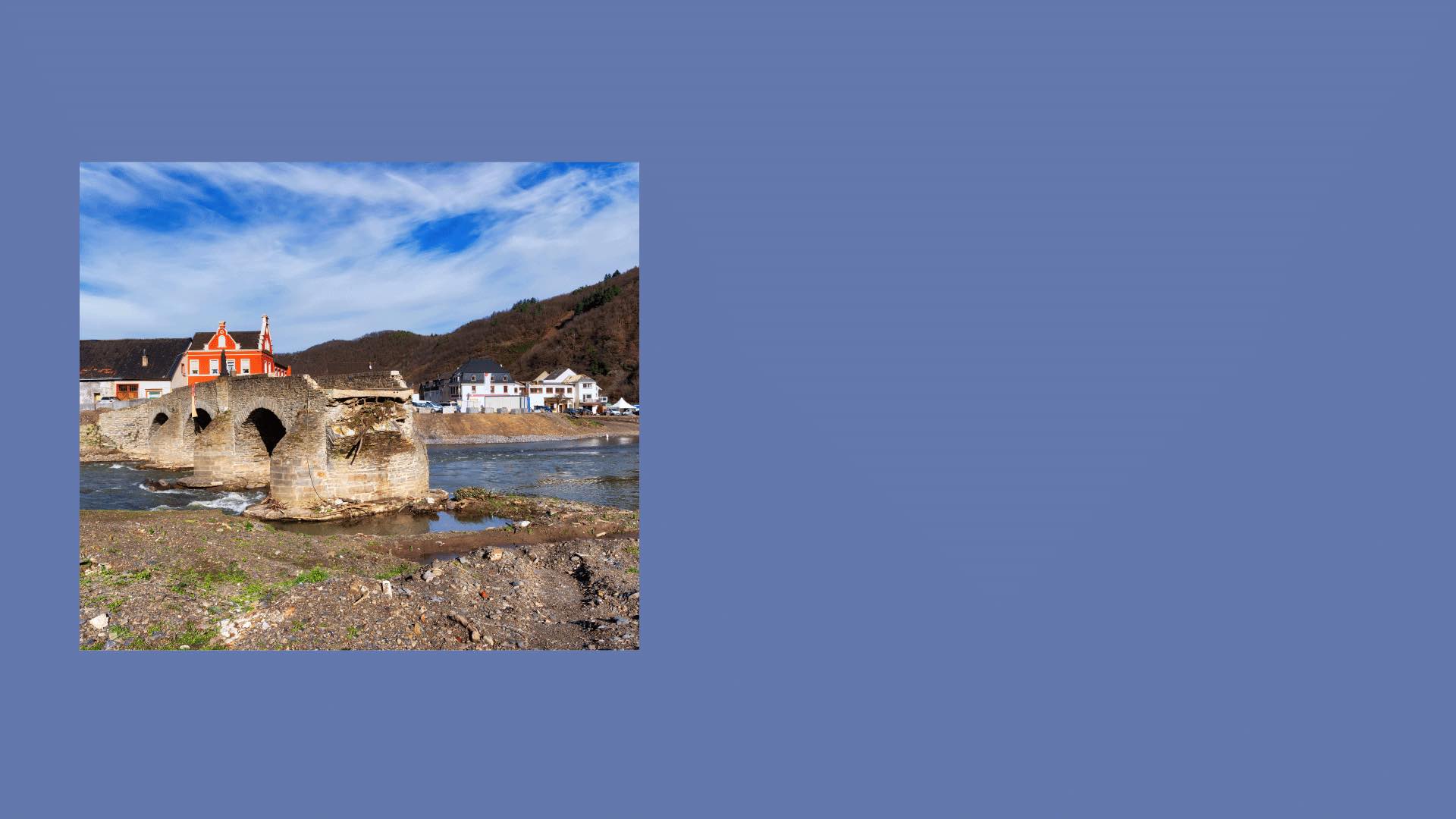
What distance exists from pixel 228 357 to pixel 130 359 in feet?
13.0

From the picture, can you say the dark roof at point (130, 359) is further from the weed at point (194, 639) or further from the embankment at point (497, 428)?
the embankment at point (497, 428)

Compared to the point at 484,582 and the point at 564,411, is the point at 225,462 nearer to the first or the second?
the point at 564,411

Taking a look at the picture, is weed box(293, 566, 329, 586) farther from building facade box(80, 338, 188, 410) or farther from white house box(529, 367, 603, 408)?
white house box(529, 367, 603, 408)

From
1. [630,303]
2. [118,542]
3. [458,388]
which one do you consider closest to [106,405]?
[458,388]

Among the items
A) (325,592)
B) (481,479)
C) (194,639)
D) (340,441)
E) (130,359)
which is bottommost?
(481,479)

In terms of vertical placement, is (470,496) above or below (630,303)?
below

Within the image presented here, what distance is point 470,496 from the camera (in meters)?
13.9

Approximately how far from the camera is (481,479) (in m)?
17.7

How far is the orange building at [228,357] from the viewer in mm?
12531

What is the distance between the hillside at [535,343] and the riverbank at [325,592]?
9.22ft

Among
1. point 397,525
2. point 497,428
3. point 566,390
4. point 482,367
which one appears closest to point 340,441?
point 397,525

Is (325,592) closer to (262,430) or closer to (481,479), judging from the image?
(481,479)

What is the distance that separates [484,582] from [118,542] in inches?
153

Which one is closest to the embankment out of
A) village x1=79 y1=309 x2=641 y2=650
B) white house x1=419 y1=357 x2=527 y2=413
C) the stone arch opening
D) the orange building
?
village x1=79 y1=309 x2=641 y2=650
